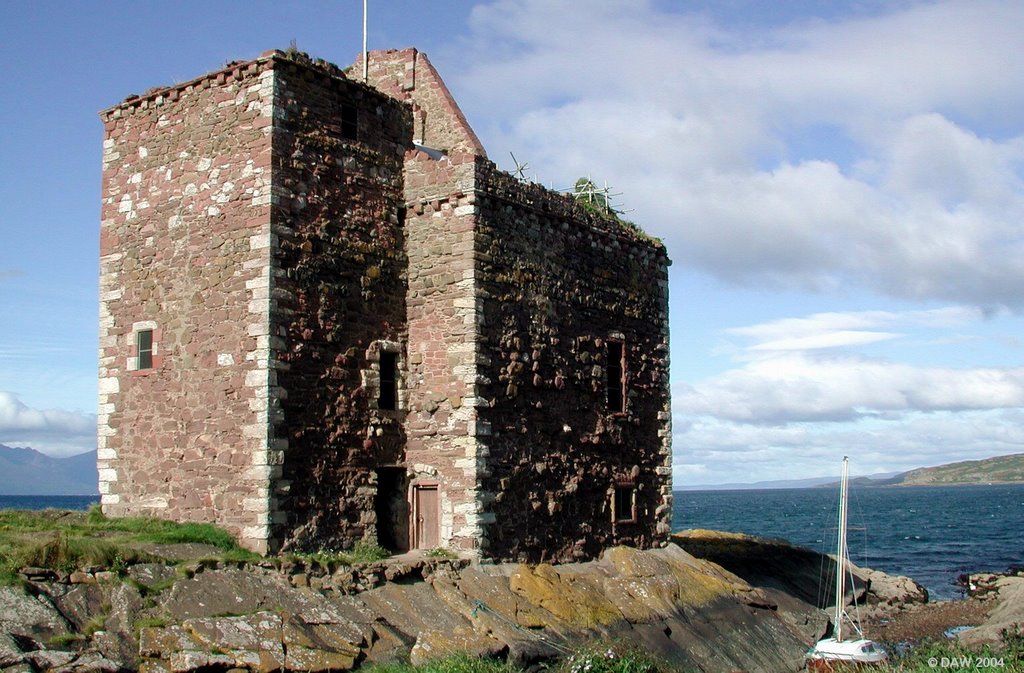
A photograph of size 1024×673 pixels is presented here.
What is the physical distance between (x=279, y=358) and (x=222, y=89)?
5897 millimetres

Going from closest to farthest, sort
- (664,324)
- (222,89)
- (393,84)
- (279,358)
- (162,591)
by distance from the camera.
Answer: (162,591) → (279,358) → (222,89) → (393,84) → (664,324)

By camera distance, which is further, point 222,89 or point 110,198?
point 110,198

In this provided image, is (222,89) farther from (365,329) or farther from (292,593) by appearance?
(292,593)

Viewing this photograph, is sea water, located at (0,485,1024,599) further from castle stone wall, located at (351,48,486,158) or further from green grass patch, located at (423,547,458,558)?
castle stone wall, located at (351,48,486,158)

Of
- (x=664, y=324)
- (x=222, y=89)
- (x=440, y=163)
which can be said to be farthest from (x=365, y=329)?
(x=664, y=324)

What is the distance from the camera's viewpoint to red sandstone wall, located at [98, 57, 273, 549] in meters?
21.1

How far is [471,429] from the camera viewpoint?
74.0 ft

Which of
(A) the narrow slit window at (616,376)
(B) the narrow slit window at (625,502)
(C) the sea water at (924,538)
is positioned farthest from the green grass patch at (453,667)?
(C) the sea water at (924,538)

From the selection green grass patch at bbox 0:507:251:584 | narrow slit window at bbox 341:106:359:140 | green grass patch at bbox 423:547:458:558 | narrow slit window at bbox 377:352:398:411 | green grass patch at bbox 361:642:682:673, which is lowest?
green grass patch at bbox 361:642:682:673

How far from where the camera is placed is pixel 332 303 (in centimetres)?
2228

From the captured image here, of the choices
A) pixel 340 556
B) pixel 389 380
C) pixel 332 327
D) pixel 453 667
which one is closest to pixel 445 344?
pixel 389 380

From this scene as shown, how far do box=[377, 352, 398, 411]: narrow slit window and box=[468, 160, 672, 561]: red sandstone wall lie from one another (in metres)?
2.00

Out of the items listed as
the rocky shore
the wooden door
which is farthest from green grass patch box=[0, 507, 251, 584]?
the wooden door

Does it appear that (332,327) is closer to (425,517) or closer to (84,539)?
(425,517)
